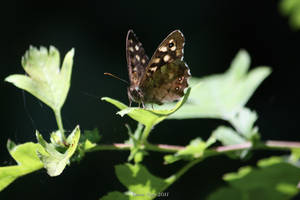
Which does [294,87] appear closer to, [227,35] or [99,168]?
[227,35]

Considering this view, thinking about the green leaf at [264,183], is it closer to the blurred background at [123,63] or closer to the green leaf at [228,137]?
the green leaf at [228,137]

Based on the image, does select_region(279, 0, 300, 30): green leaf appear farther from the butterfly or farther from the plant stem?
the plant stem

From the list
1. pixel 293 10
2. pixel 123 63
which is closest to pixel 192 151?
pixel 293 10

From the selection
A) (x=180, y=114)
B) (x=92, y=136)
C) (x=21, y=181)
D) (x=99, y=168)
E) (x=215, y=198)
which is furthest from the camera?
(x=99, y=168)

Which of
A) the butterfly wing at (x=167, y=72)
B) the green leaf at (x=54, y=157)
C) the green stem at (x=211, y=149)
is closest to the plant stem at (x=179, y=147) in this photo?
the green stem at (x=211, y=149)

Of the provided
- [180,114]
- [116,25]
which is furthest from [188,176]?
[180,114]

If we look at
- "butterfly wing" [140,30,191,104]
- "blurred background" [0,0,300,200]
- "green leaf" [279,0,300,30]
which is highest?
"green leaf" [279,0,300,30]

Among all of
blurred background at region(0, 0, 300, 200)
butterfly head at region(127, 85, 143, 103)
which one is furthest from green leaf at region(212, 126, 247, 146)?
blurred background at region(0, 0, 300, 200)
